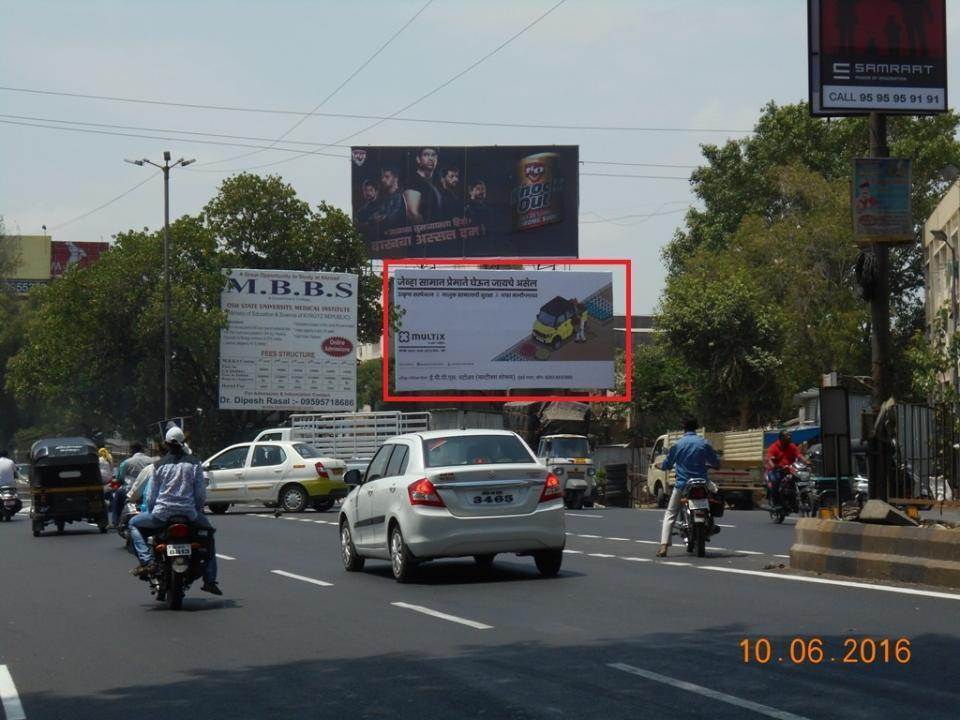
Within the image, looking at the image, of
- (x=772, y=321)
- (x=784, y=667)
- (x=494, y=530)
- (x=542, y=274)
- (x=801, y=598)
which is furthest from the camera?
(x=772, y=321)

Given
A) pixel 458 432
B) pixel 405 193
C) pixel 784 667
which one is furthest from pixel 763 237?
pixel 784 667

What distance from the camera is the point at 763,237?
193ft

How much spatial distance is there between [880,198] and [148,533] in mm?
8131

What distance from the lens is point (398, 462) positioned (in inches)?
651

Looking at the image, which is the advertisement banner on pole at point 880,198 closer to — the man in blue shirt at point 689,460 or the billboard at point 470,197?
the man in blue shirt at point 689,460

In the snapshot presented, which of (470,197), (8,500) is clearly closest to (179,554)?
(8,500)

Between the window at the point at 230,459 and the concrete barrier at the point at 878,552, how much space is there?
22.5 m

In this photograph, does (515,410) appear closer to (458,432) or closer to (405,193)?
(405,193)

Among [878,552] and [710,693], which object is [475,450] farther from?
[710,693]

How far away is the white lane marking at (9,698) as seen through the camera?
8359 millimetres

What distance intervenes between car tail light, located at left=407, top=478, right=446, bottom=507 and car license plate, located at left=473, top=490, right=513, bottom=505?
393 millimetres

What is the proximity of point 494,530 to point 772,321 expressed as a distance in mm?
42252

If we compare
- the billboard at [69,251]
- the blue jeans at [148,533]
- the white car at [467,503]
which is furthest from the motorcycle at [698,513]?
the billboard at [69,251]

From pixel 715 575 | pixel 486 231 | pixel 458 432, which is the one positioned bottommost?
pixel 715 575
